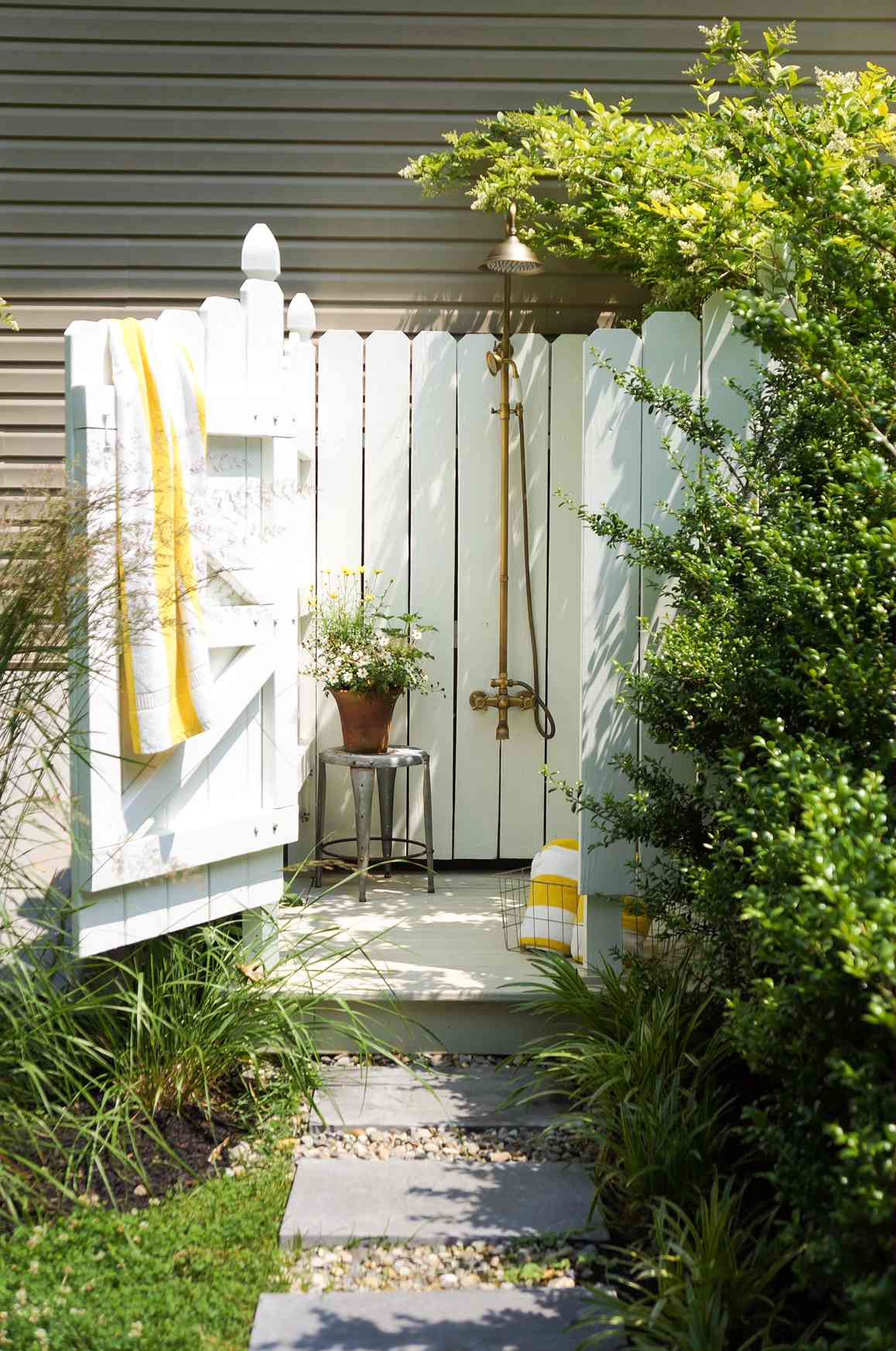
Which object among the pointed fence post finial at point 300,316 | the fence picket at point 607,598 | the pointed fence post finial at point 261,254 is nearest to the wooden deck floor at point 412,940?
the fence picket at point 607,598

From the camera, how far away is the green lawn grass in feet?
7.02

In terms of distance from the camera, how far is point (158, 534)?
290cm

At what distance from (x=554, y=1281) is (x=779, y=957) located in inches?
38.2

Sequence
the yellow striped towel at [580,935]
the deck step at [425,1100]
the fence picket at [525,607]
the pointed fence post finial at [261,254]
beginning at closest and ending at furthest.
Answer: the deck step at [425,1100]
the pointed fence post finial at [261,254]
the yellow striped towel at [580,935]
the fence picket at [525,607]

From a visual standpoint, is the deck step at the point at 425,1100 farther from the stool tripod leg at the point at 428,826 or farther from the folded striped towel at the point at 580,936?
the stool tripod leg at the point at 428,826

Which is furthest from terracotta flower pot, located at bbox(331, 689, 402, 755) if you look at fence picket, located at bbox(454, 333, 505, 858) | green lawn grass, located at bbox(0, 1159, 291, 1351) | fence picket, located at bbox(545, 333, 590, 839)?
green lawn grass, located at bbox(0, 1159, 291, 1351)

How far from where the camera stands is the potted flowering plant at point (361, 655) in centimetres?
448

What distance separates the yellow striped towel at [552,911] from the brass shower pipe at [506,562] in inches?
39.3

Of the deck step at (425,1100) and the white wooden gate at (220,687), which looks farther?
the deck step at (425,1100)

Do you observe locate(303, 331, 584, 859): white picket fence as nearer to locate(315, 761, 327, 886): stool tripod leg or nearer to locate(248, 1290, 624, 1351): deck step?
locate(315, 761, 327, 886): stool tripod leg

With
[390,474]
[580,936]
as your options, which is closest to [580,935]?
[580,936]

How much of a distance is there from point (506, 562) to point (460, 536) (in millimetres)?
230

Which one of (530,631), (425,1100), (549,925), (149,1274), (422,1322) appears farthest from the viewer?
(530,631)

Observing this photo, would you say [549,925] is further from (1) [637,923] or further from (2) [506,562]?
(2) [506,562]
